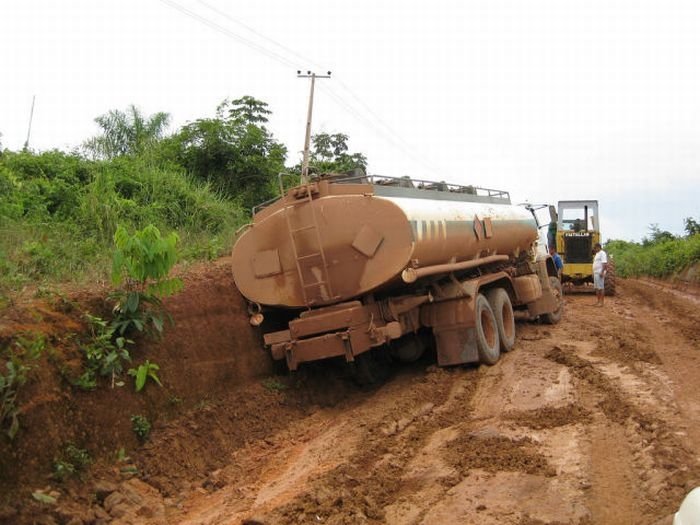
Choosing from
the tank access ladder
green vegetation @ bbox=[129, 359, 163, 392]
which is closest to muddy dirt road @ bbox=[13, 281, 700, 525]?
green vegetation @ bbox=[129, 359, 163, 392]

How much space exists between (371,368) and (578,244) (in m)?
13.5

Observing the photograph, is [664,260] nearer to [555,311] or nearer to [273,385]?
[555,311]

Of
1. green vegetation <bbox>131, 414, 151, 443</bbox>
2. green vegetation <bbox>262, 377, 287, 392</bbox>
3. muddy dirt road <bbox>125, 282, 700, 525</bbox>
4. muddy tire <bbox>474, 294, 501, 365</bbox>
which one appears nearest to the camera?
muddy dirt road <bbox>125, 282, 700, 525</bbox>

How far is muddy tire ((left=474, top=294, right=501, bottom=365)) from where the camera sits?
888 centimetres

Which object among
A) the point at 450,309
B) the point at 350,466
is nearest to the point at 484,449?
the point at 350,466

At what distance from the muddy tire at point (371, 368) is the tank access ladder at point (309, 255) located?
1325 mm

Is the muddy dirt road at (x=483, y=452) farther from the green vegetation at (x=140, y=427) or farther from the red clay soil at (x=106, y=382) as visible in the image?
the red clay soil at (x=106, y=382)

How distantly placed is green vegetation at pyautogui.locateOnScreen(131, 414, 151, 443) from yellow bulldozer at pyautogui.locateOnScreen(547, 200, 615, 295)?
16468 millimetres

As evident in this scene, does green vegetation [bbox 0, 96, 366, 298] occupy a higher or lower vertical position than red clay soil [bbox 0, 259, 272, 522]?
higher

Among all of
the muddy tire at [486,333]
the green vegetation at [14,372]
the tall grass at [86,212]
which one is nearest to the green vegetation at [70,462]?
the green vegetation at [14,372]

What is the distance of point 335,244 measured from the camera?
786 cm

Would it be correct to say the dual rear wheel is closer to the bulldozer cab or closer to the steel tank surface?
the steel tank surface

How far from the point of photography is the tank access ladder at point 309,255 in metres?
7.91

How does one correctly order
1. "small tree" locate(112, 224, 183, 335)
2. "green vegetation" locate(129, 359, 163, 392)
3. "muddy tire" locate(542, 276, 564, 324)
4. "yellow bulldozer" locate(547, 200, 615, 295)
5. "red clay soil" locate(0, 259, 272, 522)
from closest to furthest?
"red clay soil" locate(0, 259, 272, 522) < "green vegetation" locate(129, 359, 163, 392) < "small tree" locate(112, 224, 183, 335) < "muddy tire" locate(542, 276, 564, 324) < "yellow bulldozer" locate(547, 200, 615, 295)
